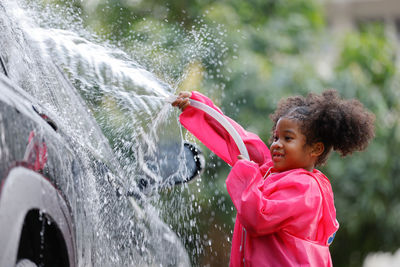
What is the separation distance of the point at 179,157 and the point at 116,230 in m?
0.87

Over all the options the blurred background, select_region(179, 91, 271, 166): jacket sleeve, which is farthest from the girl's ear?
the blurred background

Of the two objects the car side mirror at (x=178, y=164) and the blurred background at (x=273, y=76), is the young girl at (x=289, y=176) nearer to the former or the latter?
the car side mirror at (x=178, y=164)

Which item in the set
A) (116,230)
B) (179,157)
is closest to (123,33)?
(179,157)

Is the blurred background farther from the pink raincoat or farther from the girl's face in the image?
the pink raincoat

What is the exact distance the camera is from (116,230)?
2.13 metres

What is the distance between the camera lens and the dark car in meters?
1.44

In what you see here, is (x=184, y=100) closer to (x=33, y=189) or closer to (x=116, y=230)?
(x=116, y=230)

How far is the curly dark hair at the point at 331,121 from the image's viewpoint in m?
2.31

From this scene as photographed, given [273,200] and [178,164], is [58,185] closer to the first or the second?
[273,200]

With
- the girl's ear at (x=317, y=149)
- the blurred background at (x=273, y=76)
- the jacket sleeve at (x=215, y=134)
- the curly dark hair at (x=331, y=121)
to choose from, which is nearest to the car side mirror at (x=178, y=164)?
the jacket sleeve at (x=215, y=134)

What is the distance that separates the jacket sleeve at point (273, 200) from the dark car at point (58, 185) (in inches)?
19.4

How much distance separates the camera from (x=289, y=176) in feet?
7.18

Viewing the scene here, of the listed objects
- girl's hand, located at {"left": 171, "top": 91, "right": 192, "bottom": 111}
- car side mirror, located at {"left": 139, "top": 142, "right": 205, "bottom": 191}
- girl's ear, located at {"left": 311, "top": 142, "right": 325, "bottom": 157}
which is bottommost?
car side mirror, located at {"left": 139, "top": 142, "right": 205, "bottom": 191}

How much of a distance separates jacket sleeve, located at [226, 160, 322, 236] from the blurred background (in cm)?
319
